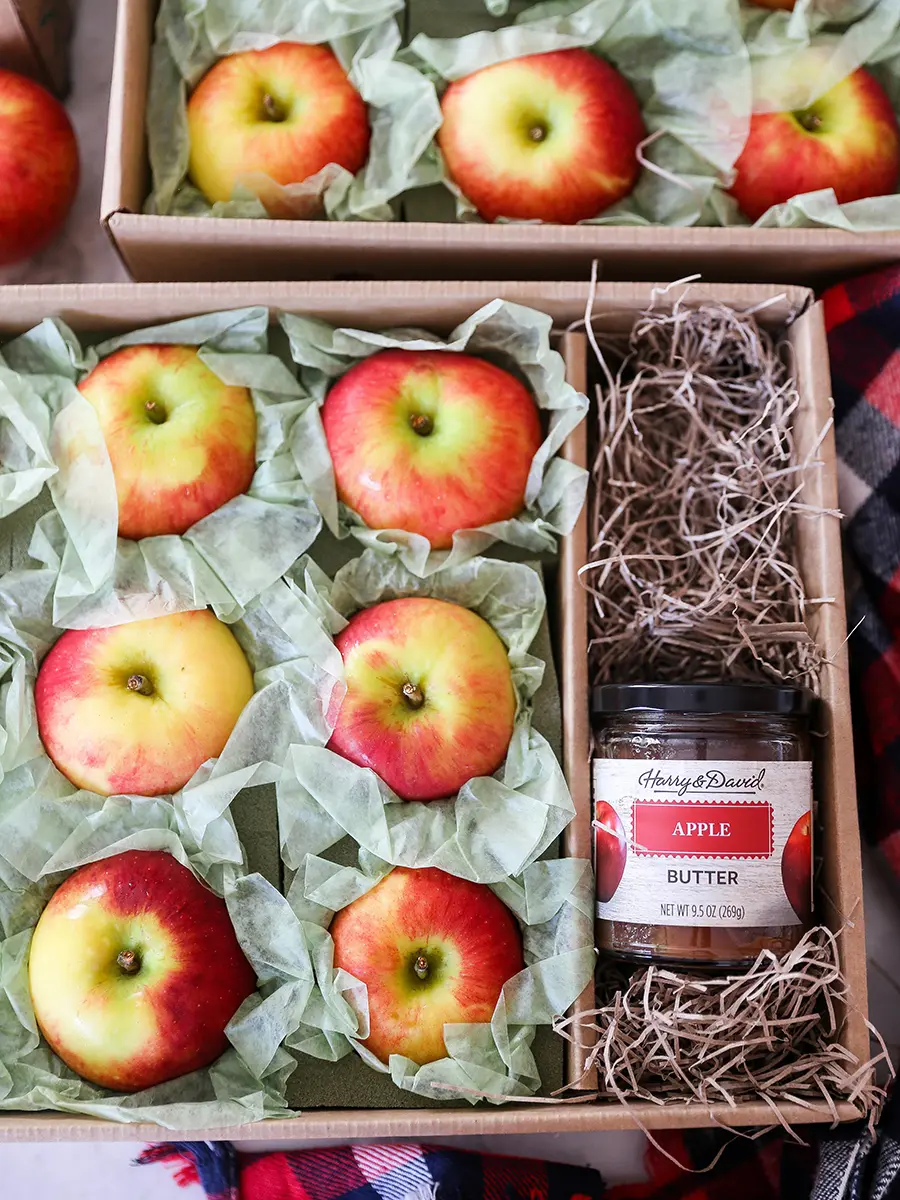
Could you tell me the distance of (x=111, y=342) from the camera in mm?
917

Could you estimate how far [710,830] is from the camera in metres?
0.77

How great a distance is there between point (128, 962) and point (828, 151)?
2.99 feet

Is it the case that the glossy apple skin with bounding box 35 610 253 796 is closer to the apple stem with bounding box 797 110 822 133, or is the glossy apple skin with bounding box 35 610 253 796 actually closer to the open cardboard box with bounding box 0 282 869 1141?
the open cardboard box with bounding box 0 282 869 1141

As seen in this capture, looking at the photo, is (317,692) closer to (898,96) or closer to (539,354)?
(539,354)

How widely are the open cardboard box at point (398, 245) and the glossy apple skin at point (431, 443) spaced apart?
4.1 inches

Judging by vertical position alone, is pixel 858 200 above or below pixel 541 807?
above

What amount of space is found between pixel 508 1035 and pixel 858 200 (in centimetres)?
78

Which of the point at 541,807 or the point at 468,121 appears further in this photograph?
the point at 468,121

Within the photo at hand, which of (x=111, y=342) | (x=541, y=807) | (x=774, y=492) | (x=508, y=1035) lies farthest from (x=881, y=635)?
(x=111, y=342)

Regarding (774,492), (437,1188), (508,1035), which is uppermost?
(774,492)

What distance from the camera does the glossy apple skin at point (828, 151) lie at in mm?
945

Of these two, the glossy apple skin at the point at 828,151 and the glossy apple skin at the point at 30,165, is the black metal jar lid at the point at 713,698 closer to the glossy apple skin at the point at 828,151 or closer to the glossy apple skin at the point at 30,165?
the glossy apple skin at the point at 828,151

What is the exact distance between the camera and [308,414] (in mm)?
908

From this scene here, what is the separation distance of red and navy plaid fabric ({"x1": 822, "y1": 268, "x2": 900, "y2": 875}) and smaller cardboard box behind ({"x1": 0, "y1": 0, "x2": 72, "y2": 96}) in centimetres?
81
